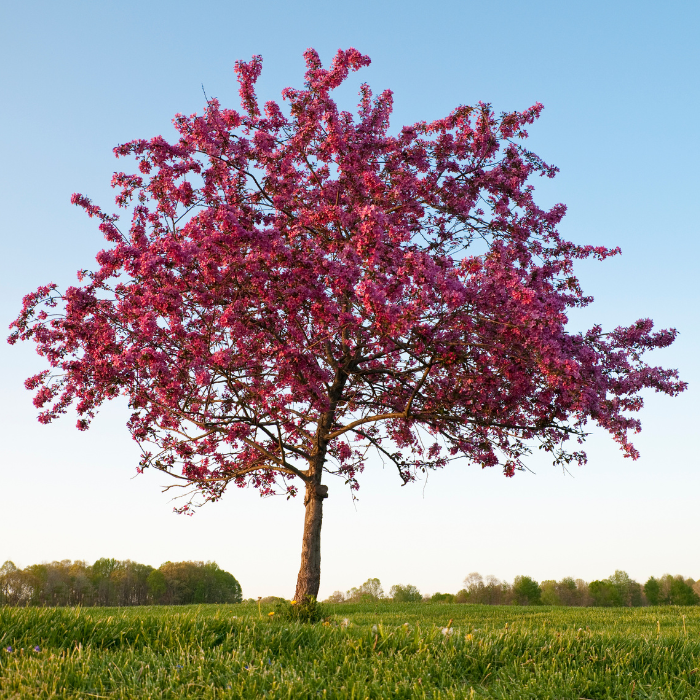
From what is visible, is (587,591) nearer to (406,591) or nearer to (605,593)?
(605,593)

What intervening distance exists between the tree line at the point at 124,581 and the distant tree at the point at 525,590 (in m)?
24.1

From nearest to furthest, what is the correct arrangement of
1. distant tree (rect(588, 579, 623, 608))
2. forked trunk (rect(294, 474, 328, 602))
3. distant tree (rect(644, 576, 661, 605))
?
forked trunk (rect(294, 474, 328, 602))
distant tree (rect(644, 576, 661, 605))
distant tree (rect(588, 579, 623, 608))

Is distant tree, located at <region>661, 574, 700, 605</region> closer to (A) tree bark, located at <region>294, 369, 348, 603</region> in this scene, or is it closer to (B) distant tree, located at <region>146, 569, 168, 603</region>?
(B) distant tree, located at <region>146, 569, 168, 603</region>

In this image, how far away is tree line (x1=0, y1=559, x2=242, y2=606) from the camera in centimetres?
4581

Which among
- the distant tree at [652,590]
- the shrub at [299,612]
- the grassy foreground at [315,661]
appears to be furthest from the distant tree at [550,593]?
the grassy foreground at [315,661]

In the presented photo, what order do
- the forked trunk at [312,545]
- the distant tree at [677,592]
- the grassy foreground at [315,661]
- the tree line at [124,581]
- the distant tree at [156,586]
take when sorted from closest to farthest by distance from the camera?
the grassy foreground at [315,661] → the forked trunk at [312,545] → the tree line at [124,581] → the distant tree at [156,586] → the distant tree at [677,592]

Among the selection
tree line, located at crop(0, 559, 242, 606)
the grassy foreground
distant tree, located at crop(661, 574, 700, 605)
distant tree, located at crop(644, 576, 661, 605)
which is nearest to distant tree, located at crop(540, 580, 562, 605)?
distant tree, located at crop(644, 576, 661, 605)

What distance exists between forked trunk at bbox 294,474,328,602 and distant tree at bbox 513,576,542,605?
4327cm

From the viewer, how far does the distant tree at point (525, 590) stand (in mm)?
49656

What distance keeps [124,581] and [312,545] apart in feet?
149

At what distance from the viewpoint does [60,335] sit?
12.0m

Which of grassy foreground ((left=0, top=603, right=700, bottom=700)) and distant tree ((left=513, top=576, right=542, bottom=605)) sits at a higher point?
grassy foreground ((left=0, top=603, right=700, bottom=700))

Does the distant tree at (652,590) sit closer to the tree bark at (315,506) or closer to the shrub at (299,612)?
the tree bark at (315,506)

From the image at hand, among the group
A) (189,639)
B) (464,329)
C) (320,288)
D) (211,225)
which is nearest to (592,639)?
(189,639)
